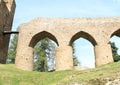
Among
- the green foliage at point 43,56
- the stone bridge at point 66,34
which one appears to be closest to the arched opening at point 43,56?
the green foliage at point 43,56

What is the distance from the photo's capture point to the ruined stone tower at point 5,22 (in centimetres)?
3338

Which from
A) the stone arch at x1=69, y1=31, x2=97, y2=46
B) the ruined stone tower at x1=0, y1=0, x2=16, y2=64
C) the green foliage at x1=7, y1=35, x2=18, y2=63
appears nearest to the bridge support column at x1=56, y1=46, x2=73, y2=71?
the stone arch at x1=69, y1=31, x2=97, y2=46

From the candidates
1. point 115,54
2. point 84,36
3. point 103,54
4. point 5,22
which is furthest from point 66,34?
point 115,54

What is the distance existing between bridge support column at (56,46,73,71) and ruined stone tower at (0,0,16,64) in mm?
9156

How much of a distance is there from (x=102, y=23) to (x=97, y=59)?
189 inches

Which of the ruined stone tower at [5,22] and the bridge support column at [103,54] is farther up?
the ruined stone tower at [5,22]

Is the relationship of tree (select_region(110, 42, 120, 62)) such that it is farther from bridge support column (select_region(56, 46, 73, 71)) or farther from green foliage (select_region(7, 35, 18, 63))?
green foliage (select_region(7, 35, 18, 63))

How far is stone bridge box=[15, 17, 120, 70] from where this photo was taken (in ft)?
94.1

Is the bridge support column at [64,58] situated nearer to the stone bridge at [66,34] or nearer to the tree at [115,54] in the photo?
the stone bridge at [66,34]

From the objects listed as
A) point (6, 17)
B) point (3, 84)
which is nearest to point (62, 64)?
point (3, 84)

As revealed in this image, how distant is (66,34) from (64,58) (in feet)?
10.6

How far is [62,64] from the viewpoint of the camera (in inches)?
1110

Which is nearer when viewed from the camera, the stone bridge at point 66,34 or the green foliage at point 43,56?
the stone bridge at point 66,34

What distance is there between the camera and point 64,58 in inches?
1122
